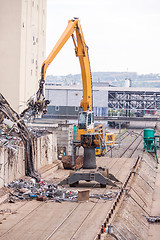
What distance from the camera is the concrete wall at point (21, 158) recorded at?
20438mm

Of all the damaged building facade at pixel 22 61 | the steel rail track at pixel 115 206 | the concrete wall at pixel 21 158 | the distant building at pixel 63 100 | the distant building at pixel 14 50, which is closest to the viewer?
the steel rail track at pixel 115 206

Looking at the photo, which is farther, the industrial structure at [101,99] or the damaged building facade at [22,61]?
the industrial structure at [101,99]

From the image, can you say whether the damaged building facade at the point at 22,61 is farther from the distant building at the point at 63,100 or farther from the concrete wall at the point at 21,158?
the distant building at the point at 63,100

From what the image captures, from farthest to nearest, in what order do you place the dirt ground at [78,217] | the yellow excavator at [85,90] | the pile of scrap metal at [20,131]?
the pile of scrap metal at [20,131], the yellow excavator at [85,90], the dirt ground at [78,217]

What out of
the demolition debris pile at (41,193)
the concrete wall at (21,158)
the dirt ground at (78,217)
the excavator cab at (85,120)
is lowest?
the dirt ground at (78,217)

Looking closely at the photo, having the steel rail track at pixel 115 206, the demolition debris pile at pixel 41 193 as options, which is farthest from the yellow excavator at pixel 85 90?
the demolition debris pile at pixel 41 193

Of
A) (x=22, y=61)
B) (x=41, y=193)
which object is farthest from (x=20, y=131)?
(x=22, y=61)

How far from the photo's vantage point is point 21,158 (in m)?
23.0

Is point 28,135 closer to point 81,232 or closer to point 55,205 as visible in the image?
point 55,205

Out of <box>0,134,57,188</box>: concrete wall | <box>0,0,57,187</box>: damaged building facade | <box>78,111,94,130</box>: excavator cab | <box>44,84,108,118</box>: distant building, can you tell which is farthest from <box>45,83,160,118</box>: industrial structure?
<box>78,111,94,130</box>: excavator cab

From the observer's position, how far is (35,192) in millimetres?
20359

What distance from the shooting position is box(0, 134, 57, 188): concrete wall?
20.4 metres

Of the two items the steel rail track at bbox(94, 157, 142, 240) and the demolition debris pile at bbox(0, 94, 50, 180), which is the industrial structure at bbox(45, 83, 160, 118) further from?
the steel rail track at bbox(94, 157, 142, 240)

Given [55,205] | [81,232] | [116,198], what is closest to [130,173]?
[116,198]
